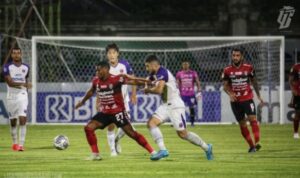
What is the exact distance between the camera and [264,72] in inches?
1230

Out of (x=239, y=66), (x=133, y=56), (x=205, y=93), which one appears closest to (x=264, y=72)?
(x=205, y=93)

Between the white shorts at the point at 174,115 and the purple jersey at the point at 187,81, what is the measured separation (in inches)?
518

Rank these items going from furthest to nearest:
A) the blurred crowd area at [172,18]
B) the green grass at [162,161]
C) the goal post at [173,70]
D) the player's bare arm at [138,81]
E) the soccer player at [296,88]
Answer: the blurred crowd area at [172,18]
the goal post at [173,70]
the soccer player at [296,88]
the player's bare arm at [138,81]
the green grass at [162,161]

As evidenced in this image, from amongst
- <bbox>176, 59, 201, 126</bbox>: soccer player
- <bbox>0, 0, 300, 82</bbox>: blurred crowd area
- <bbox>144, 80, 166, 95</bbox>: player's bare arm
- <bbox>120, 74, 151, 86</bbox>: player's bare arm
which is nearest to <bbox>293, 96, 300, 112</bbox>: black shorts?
<bbox>176, 59, 201, 126</bbox>: soccer player

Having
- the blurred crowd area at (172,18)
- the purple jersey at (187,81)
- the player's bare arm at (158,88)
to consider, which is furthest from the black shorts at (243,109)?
the blurred crowd area at (172,18)

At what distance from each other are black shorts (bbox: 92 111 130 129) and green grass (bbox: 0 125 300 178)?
2.33 ft

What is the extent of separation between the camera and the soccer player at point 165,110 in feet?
52.1

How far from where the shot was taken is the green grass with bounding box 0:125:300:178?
13.6 meters

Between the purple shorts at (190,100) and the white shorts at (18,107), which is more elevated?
the white shorts at (18,107)

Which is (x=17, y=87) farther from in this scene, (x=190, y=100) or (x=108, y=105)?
(x=190, y=100)

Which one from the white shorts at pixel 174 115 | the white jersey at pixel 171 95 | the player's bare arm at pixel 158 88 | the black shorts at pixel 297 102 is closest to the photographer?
the player's bare arm at pixel 158 88

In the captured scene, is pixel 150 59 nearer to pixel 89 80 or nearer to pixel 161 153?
pixel 161 153

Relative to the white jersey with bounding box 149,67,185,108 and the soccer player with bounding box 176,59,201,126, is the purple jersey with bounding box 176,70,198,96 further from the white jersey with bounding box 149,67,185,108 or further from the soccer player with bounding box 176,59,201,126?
the white jersey with bounding box 149,67,185,108

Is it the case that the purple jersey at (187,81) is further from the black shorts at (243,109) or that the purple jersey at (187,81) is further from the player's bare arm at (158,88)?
the player's bare arm at (158,88)
